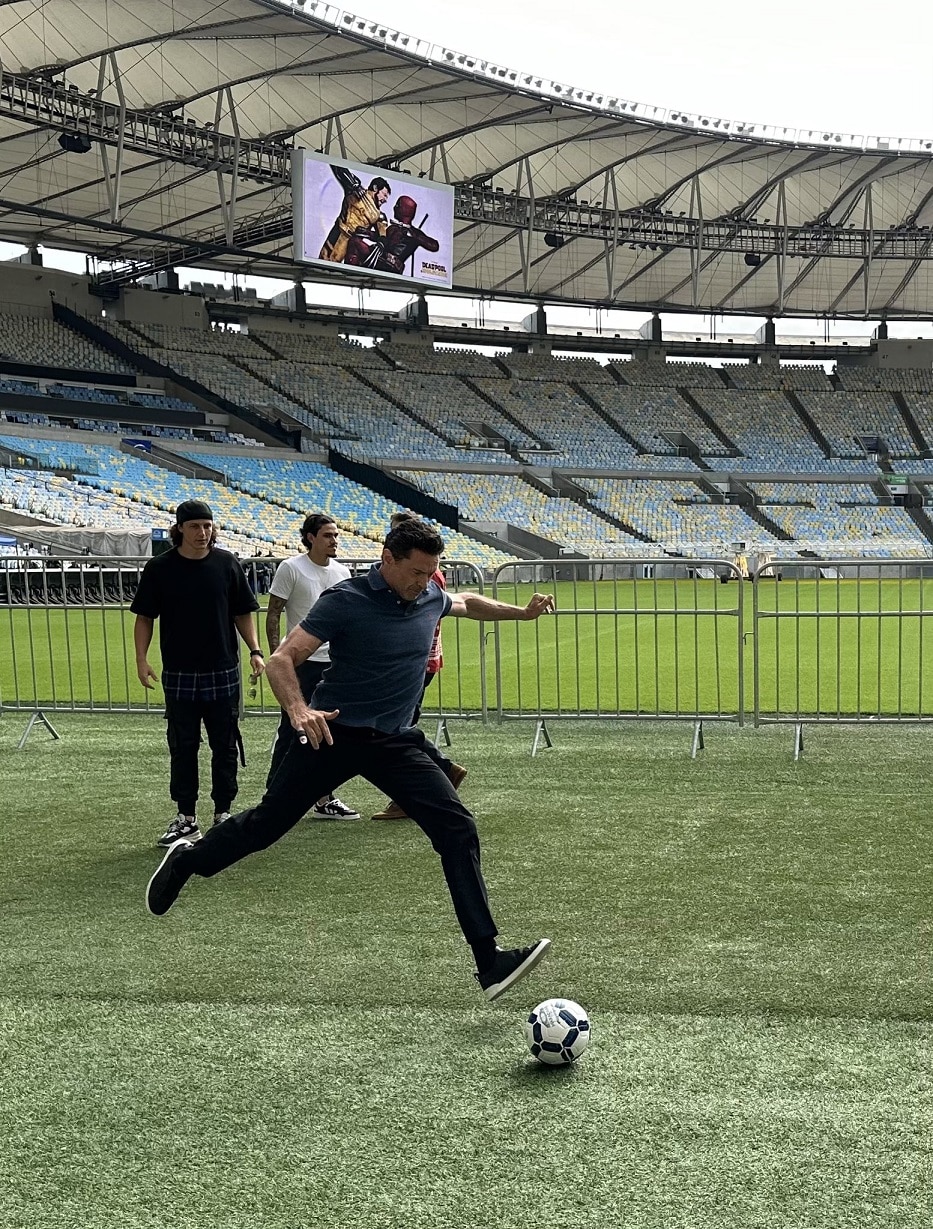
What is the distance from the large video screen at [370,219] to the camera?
3847 centimetres

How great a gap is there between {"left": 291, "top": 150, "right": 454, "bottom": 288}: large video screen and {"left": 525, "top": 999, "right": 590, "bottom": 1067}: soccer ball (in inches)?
1444

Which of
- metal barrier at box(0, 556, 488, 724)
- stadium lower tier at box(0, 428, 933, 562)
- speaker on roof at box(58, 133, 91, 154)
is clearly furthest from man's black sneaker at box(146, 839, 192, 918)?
speaker on roof at box(58, 133, 91, 154)

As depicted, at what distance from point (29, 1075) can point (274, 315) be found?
59.8 meters

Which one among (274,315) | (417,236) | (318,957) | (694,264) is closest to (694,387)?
(694,264)

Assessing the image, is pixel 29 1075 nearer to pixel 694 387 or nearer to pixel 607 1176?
pixel 607 1176

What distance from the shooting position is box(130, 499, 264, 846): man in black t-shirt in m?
7.45

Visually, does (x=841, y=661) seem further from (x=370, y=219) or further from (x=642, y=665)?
(x=370, y=219)

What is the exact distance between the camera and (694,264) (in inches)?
2176

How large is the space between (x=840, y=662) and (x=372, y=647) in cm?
1032

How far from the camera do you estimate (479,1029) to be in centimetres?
471

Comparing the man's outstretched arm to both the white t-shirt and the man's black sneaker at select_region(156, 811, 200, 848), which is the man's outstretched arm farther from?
the man's black sneaker at select_region(156, 811, 200, 848)

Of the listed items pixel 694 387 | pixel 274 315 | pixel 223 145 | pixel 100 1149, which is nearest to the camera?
pixel 100 1149

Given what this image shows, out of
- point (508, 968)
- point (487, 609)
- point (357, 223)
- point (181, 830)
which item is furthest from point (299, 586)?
point (357, 223)

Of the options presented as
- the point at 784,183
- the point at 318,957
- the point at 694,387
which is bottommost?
the point at 318,957
